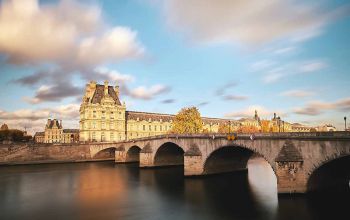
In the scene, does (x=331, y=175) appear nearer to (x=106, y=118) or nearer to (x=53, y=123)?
(x=106, y=118)

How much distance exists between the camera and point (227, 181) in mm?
44531

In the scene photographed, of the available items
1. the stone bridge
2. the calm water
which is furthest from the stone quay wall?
the stone bridge

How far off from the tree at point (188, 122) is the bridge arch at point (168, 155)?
74.4 ft

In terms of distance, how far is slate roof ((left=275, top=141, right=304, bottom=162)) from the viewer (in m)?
31.0

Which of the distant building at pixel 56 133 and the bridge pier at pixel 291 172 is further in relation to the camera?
the distant building at pixel 56 133

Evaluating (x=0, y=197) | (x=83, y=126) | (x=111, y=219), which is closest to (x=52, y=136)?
(x=83, y=126)

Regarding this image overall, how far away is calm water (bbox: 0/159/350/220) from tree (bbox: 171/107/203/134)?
137 feet

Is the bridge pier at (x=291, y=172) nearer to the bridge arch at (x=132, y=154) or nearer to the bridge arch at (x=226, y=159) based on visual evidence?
the bridge arch at (x=226, y=159)

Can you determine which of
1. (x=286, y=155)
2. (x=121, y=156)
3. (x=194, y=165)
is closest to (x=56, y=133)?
(x=121, y=156)

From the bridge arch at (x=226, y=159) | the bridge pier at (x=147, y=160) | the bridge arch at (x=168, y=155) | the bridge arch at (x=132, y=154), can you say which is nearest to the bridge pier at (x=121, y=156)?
the bridge arch at (x=132, y=154)

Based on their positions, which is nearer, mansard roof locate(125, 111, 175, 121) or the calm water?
the calm water

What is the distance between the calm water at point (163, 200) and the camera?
2783cm

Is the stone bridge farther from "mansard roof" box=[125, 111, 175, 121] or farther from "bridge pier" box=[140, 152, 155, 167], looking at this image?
"mansard roof" box=[125, 111, 175, 121]

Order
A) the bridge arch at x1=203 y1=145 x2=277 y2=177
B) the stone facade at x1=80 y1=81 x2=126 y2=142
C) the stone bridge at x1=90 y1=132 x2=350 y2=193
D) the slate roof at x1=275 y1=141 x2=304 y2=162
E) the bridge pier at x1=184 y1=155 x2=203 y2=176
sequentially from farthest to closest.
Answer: the stone facade at x1=80 y1=81 x2=126 y2=142
the bridge pier at x1=184 y1=155 x2=203 y2=176
the bridge arch at x1=203 y1=145 x2=277 y2=177
the slate roof at x1=275 y1=141 x2=304 y2=162
the stone bridge at x1=90 y1=132 x2=350 y2=193
